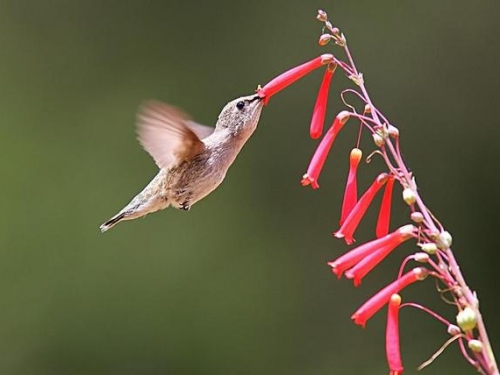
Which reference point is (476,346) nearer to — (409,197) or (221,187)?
(409,197)

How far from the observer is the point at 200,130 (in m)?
3.23

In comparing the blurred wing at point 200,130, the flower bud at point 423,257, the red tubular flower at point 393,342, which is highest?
the blurred wing at point 200,130

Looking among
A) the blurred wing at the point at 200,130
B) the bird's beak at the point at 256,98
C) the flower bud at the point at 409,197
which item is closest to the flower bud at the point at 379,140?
the flower bud at the point at 409,197

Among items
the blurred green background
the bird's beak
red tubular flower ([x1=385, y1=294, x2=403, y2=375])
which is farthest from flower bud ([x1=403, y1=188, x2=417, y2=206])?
the blurred green background

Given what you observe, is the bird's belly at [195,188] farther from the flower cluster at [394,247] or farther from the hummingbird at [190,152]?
the flower cluster at [394,247]

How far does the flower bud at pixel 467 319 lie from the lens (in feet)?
5.57

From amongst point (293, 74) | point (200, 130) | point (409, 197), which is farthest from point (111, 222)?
point (409, 197)

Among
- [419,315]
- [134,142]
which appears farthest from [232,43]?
[419,315]

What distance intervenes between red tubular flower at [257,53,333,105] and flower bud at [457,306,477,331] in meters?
0.92

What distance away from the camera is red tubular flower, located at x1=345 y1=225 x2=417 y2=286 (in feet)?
6.42

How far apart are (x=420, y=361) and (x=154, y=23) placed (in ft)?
10.9

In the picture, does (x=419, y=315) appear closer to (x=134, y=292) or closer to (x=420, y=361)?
(x=420, y=361)

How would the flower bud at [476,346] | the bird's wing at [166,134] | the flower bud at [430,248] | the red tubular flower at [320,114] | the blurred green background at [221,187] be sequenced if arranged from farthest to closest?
the blurred green background at [221,187]
the bird's wing at [166,134]
the red tubular flower at [320,114]
the flower bud at [430,248]
the flower bud at [476,346]

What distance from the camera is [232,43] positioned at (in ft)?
21.2
